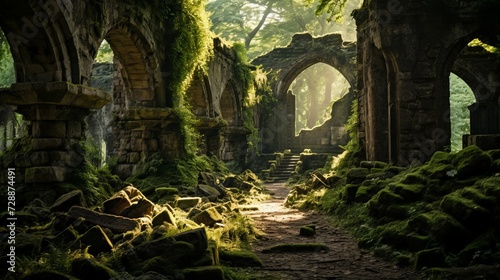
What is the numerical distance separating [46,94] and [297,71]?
737 inches

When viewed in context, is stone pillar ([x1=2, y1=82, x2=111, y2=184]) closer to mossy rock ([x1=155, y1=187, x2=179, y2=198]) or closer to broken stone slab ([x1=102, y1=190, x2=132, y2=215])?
broken stone slab ([x1=102, y1=190, x2=132, y2=215])

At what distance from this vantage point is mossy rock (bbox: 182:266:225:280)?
3.89 metres

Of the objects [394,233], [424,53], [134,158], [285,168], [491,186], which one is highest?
[424,53]

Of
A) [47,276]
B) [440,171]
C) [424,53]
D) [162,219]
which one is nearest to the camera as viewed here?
[47,276]

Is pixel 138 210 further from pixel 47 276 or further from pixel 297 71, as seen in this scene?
pixel 297 71

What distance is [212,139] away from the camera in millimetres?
15914

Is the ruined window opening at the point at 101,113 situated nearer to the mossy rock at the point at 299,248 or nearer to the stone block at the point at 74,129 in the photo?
the stone block at the point at 74,129

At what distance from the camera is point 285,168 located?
21.7 metres

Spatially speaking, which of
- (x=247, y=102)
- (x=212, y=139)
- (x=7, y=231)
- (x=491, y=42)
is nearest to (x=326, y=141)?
(x=247, y=102)

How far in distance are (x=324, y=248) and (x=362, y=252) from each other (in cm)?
47

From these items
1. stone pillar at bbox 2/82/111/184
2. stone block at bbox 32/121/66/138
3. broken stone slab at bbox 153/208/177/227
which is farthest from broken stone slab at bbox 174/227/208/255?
stone block at bbox 32/121/66/138

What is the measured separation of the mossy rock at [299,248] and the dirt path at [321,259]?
0.11 meters

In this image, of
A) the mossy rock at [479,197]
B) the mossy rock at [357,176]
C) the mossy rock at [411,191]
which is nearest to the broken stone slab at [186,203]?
the mossy rock at [411,191]

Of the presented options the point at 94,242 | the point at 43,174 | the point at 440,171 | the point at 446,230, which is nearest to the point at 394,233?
the point at 446,230
